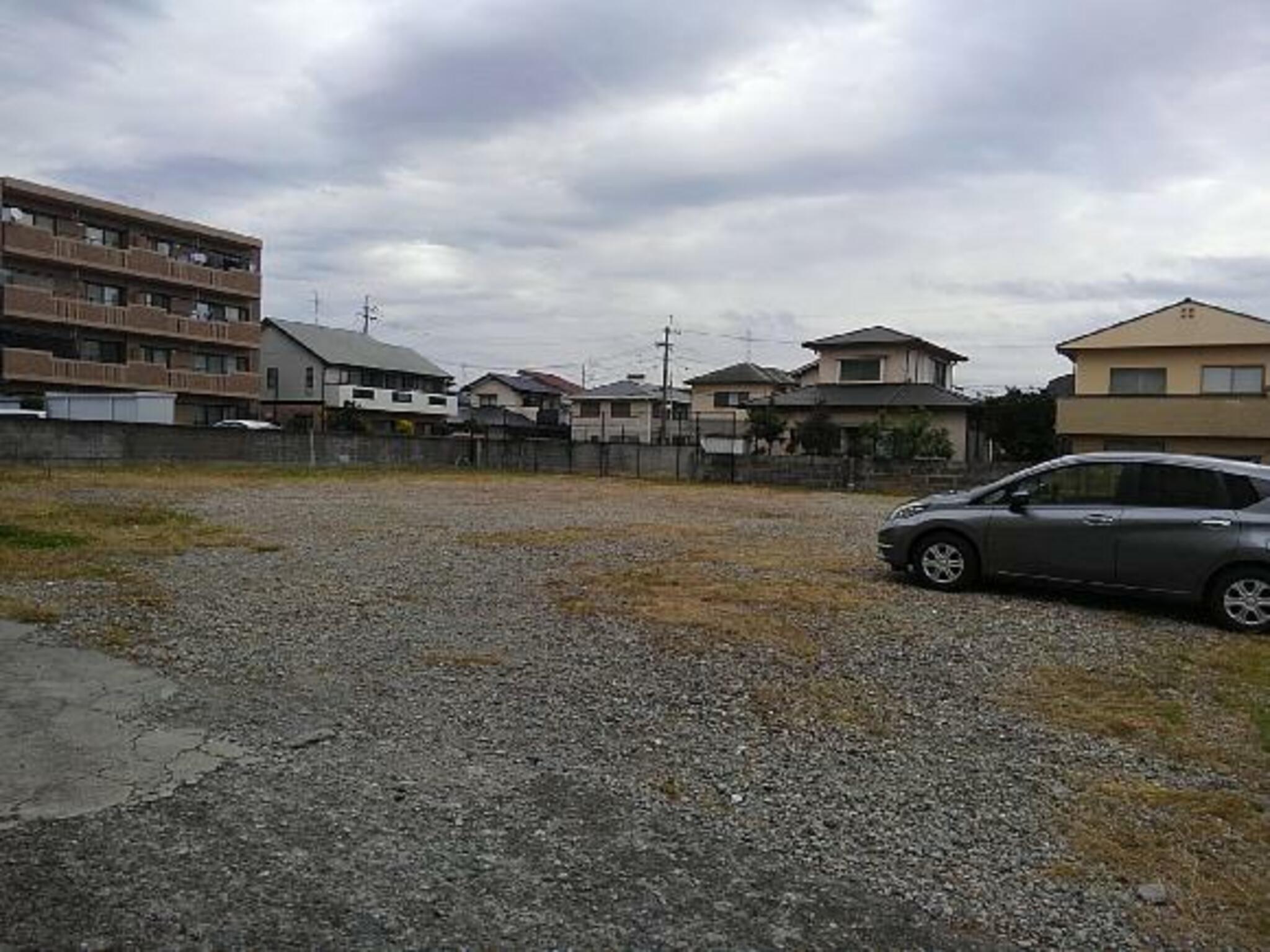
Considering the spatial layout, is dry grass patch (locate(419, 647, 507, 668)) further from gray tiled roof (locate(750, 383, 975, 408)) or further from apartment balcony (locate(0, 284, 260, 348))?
gray tiled roof (locate(750, 383, 975, 408))

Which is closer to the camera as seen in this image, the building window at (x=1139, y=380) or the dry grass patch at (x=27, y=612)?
the dry grass patch at (x=27, y=612)

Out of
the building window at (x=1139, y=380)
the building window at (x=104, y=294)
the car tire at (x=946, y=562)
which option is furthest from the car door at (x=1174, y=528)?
the building window at (x=104, y=294)

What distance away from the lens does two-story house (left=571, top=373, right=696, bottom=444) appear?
2121 inches

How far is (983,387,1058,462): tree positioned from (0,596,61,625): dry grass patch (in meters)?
34.9

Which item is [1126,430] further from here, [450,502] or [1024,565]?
[1024,565]

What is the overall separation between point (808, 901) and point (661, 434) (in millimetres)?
40929

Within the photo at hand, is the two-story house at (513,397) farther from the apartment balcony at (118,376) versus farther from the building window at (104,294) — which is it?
the building window at (104,294)

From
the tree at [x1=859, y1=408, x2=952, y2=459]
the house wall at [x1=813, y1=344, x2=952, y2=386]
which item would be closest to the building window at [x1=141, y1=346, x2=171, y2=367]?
the house wall at [x1=813, y1=344, x2=952, y2=386]

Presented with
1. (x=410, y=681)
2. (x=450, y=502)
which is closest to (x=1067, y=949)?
(x=410, y=681)

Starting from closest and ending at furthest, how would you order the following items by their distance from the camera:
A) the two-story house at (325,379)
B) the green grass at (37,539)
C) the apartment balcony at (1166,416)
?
the green grass at (37,539)
the apartment balcony at (1166,416)
the two-story house at (325,379)

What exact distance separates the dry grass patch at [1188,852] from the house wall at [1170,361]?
29752 mm

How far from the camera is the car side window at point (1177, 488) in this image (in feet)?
27.4

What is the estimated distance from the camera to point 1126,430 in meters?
31.2

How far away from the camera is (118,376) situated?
39.7 m
